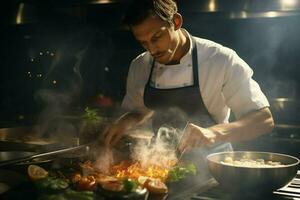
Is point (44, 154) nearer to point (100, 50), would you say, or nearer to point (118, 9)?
point (118, 9)

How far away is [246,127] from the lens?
8.16 feet

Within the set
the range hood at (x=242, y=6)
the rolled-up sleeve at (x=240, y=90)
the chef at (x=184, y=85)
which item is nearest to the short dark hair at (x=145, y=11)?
the chef at (x=184, y=85)

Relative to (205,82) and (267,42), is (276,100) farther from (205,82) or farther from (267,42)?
(205,82)

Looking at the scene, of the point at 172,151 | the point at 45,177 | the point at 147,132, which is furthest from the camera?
the point at 147,132

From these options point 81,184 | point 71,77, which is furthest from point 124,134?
point 71,77

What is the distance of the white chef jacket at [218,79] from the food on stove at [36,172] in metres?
1.17

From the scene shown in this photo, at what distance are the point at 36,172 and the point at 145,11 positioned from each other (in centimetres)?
113

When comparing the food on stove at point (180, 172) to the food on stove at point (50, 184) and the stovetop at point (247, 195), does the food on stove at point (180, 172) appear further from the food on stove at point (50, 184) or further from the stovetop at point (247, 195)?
the food on stove at point (50, 184)

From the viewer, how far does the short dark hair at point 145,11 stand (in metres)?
2.45

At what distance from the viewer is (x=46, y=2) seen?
193 inches

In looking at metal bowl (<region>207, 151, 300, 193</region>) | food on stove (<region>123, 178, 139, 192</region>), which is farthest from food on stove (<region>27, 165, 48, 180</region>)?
metal bowl (<region>207, 151, 300, 193</region>)

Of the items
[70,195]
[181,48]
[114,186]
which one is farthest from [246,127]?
[70,195]

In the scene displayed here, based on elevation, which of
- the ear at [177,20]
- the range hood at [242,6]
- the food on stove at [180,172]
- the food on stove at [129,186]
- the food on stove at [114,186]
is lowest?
the food on stove at [180,172]

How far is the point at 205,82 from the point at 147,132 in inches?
25.4
